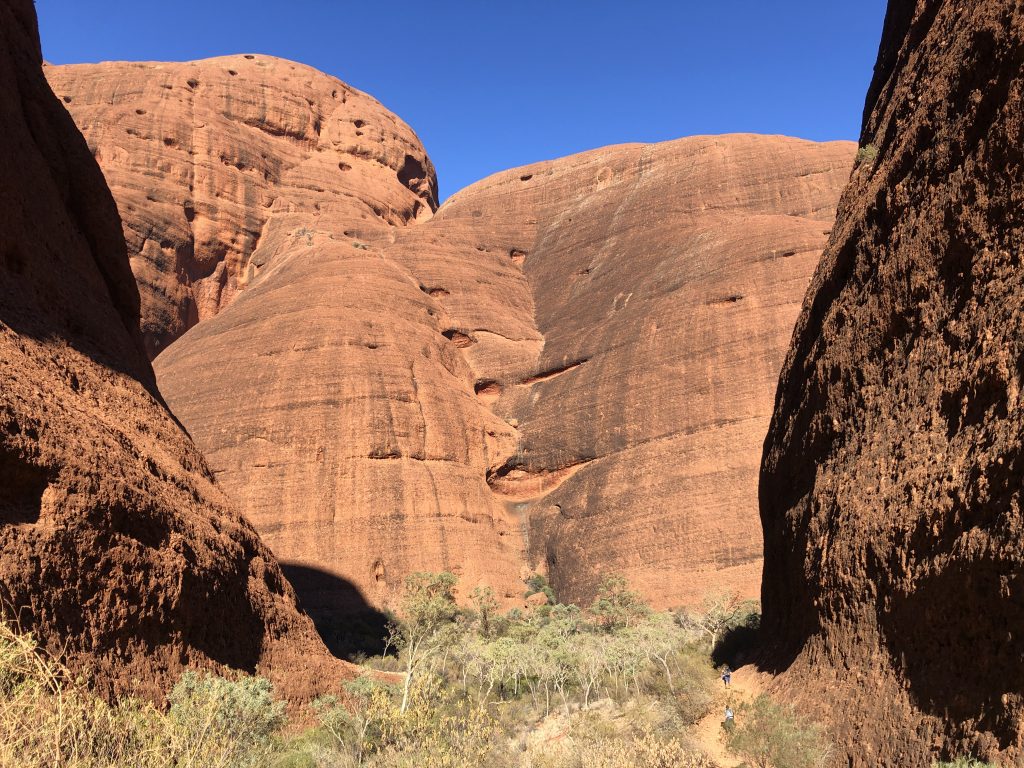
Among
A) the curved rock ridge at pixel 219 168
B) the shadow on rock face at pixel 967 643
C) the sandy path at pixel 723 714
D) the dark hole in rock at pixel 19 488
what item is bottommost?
the sandy path at pixel 723 714

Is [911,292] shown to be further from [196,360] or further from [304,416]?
[196,360]

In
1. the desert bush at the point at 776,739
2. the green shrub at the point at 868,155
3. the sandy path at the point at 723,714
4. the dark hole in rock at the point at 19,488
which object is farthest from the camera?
the green shrub at the point at 868,155

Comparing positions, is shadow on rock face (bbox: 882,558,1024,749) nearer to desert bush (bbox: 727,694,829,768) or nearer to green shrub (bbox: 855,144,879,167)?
desert bush (bbox: 727,694,829,768)

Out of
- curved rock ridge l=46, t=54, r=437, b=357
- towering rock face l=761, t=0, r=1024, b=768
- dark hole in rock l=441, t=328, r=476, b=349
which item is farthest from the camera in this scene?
curved rock ridge l=46, t=54, r=437, b=357

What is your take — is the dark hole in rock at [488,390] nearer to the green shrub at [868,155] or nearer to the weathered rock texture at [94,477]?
the weathered rock texture at [94,477]

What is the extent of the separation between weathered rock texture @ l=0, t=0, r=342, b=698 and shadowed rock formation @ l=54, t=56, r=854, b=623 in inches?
677

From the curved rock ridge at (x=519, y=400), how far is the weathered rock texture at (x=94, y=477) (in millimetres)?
17599

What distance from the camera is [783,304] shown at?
3619cm

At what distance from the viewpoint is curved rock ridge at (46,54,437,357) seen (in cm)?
5456

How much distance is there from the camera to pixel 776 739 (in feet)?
34.9

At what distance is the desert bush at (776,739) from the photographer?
10102 mm

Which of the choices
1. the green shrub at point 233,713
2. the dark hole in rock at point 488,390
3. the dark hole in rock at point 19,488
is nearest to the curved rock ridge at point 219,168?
the dark hole in rock at point 488,390

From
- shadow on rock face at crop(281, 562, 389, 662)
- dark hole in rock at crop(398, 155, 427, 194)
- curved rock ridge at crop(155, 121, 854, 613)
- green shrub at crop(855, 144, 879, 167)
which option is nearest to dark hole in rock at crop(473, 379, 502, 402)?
curved rock ridge at crop(155, 121, 854, 613)

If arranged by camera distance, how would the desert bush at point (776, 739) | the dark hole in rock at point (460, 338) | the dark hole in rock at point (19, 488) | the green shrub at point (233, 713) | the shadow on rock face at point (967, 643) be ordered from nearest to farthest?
1. the shadow on rock face at point (967, 643)
2. the green shrub at point (233, 713)
3. the dark hole in rock at point (19, 488)
4. the desert bush at point (776, 739)
5. the dark hole in rock at point (460, 338)
